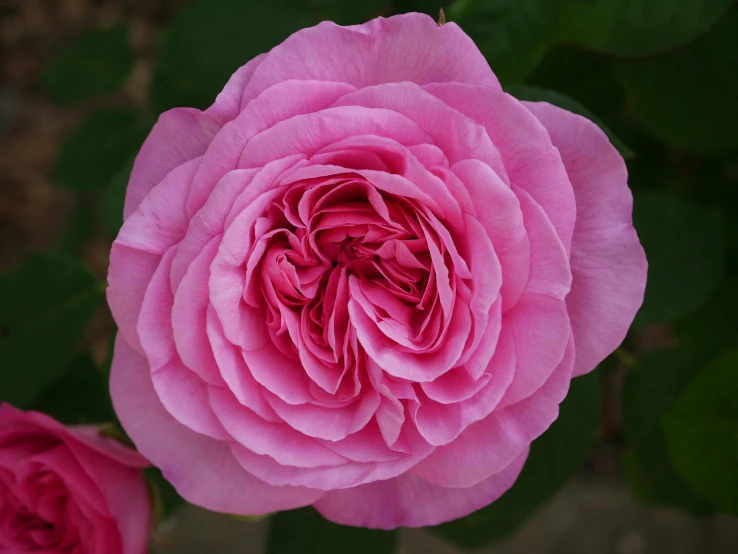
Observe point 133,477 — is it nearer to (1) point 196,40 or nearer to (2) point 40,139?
(1) point 196,40

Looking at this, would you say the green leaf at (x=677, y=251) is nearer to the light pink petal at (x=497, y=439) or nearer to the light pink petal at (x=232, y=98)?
the light pink petal at (x=497, y=439)

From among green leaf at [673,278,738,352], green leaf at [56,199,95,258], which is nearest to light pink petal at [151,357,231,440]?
green leaf at [673,278,738,352]

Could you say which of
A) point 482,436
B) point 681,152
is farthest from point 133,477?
point 681,152

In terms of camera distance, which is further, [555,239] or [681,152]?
[681,152]

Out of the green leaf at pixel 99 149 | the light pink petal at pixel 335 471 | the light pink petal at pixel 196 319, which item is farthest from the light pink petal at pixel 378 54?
the green leaf at pixel 99 149

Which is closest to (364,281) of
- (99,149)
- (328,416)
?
(328,416)

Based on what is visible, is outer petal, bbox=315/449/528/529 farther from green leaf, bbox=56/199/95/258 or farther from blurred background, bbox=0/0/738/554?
green leaf, bbox=56/199/95/258

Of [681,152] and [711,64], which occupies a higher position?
[711,64]
